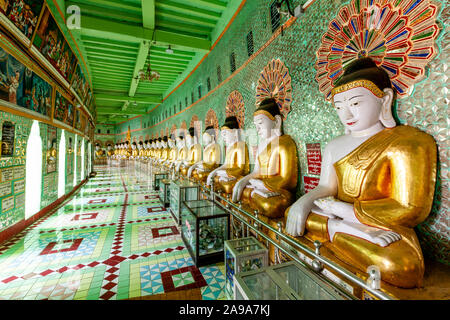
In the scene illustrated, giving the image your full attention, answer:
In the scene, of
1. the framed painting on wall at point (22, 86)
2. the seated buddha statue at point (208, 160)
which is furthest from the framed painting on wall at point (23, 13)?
the seated buddha statue at point (208, 160)

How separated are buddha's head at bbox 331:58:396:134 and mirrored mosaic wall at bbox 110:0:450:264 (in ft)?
0.64

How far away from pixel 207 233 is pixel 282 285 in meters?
1.76

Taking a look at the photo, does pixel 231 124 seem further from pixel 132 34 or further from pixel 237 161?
pixel 132 34

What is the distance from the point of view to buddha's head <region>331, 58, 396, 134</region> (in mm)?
→ 1477

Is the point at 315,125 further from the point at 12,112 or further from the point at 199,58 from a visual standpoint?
the point at 199,58

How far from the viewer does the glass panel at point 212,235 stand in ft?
8.40

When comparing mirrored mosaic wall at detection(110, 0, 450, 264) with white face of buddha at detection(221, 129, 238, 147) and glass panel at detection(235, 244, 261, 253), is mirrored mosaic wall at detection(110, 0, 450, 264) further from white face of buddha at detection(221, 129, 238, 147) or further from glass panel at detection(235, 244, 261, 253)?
glass panel at detection(235, 244, 261, 253)

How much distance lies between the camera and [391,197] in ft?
4.28

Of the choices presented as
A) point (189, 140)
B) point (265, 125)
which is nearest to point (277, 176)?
point (265, 125)

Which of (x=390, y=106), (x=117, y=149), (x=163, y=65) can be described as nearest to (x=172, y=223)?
(x=390, y=106)

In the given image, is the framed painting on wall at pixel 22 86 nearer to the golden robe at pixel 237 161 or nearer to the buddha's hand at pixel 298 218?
the golden robe at pixel 237 161

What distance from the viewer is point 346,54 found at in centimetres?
197

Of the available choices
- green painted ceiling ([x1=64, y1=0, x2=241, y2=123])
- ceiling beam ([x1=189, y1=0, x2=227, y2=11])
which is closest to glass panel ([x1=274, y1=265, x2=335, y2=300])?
green painted ceiling ([x1=64, y1=0, x2=241, y2=123])

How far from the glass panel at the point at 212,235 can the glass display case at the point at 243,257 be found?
0.79 meters
